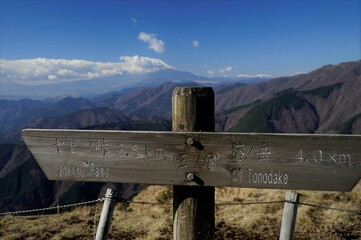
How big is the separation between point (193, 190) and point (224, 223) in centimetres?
684

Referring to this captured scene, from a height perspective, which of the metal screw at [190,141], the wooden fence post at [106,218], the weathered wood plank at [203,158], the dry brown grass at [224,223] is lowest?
the dry brown grass at [224,223]

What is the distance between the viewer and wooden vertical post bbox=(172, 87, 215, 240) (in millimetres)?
4633

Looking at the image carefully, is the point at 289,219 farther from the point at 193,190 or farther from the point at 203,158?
the point at 203,158

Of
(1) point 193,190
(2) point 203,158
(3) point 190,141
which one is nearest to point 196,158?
(2) point 203,158

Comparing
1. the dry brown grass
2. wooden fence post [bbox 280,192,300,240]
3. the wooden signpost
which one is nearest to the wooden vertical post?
the wooden signpost

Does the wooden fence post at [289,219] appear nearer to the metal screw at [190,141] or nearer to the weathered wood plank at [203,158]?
the weathered wood plank at [203,158]

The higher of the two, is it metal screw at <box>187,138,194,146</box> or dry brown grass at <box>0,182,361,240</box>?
metal screw at <box>187,138,194,146</box>

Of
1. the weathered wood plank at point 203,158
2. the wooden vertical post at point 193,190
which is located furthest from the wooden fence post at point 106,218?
the wooden vertical post at point 193,190

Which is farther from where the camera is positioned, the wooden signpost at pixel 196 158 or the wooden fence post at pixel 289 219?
the wooden fence post at pixel 289 219

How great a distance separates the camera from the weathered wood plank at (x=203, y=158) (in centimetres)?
434

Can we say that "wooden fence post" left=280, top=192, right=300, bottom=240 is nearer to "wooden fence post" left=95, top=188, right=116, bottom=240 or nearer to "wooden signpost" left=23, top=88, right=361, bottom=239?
"wooden signpost" left=23, top=88, right=361, bottom=239

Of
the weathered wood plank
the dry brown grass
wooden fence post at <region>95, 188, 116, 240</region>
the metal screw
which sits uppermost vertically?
the metal screw

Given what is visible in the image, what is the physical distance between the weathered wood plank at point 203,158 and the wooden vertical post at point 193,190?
19 cm

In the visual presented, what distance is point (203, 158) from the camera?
4562 mm
